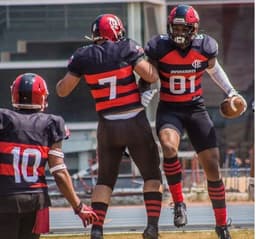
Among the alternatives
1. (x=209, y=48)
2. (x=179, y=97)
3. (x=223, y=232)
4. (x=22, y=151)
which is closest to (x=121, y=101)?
(x=179, y=97)

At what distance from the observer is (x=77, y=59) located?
7973mm

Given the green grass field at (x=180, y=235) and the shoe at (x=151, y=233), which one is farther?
the green grass field at (x=180, y=235)

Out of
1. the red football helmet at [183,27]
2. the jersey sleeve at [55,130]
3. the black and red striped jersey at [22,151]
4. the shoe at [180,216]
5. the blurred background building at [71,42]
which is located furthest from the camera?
the blurred background building at [71,42]

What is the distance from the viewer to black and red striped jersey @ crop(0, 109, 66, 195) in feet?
21.4

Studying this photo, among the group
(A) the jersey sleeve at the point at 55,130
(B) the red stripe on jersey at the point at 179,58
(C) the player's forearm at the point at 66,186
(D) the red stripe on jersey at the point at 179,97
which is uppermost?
(B) the red stripe on jersey at the point at 179,58

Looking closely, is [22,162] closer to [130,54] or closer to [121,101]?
[121,101]

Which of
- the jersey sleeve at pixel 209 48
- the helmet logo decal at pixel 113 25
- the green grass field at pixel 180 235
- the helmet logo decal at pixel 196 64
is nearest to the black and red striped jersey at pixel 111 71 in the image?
the helmet logo decal at pixel 113 25

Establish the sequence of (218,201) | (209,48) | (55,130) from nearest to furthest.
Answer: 1. (55,130)
2. (209,48)
3. (218,201)

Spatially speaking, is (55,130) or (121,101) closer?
(55,130)

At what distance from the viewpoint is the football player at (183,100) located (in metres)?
8.15

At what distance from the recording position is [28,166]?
6.55 metres

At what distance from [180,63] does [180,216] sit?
131cm

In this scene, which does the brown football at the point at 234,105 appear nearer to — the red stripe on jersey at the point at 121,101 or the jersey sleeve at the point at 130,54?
the red stripe on jersey at the point at 121,101

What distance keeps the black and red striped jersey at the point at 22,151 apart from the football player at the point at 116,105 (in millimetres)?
1383
